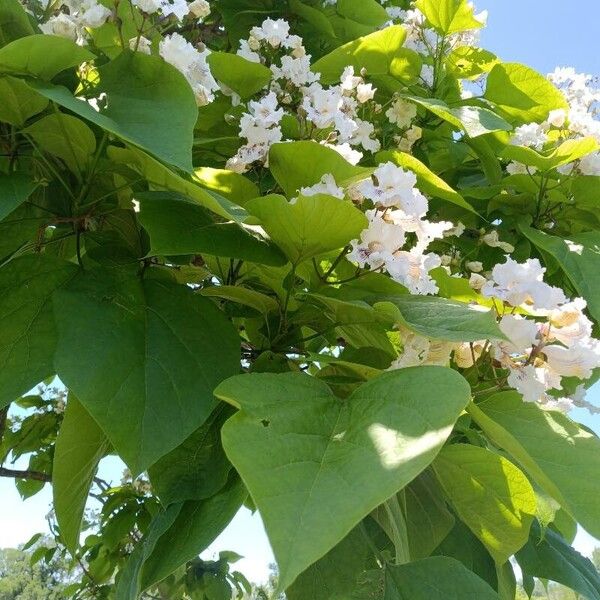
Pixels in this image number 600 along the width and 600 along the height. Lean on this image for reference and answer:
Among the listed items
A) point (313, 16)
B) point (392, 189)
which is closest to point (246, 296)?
point (392, 189)

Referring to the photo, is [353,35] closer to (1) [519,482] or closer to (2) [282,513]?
(1) [519,482]

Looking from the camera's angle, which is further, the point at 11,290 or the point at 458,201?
the point at 458,201

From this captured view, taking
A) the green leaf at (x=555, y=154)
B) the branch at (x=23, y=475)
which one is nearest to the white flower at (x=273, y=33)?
the green leaf at (x=555, y=154)

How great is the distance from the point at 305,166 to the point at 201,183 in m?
0.10

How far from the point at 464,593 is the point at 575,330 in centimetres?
25

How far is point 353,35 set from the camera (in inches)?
55.4

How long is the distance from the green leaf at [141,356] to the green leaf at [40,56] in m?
0.18

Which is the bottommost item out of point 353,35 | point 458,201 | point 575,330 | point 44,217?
point 575,330

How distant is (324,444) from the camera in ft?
1.53

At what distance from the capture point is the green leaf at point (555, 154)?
1.05 metres

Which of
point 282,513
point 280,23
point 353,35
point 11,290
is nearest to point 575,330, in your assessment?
point 282,513

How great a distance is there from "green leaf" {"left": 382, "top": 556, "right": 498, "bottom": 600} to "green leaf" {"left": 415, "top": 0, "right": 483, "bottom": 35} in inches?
32.4

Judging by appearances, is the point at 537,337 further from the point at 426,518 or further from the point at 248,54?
the point at 248,54

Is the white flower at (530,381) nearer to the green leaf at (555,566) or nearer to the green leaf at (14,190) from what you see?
the green leaf at (555,566)
